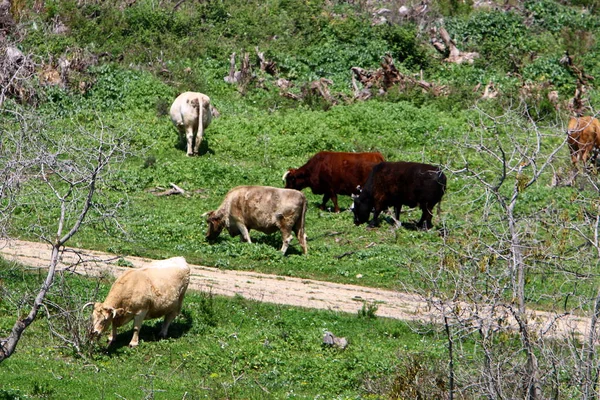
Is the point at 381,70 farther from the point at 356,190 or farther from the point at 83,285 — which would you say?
the point at 83,285

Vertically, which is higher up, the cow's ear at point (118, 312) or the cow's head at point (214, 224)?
the cow's ear at point (118, 312)

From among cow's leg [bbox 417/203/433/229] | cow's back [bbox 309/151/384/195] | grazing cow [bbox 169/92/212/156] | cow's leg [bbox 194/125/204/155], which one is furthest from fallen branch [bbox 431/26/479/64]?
cow's leg [bbox 417/203/433/229]

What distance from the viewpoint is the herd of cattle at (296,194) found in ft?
54.0

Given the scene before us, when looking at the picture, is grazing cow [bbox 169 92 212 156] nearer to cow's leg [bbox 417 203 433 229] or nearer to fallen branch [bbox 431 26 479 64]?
cow's leg [bbox 417 203 433 229]

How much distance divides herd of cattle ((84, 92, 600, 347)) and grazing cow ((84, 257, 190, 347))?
0.02 metres

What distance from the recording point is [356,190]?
2684 cm

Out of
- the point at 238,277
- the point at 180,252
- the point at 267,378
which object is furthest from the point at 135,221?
the point at 267,378

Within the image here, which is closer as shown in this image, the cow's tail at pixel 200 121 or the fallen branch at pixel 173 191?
the fallen branch at pixel 173 191

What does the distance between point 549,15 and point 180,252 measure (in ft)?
91.8

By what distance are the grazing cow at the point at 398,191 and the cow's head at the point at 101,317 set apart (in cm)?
1110

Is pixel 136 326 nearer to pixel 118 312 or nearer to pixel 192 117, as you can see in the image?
pixel 118 312

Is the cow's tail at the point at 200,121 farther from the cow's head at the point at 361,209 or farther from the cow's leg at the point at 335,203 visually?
the cow's head at the point at 361,209

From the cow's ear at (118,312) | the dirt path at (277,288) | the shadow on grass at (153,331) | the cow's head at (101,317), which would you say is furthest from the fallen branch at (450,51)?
the cow's head at (101,317)

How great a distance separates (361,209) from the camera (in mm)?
25719
